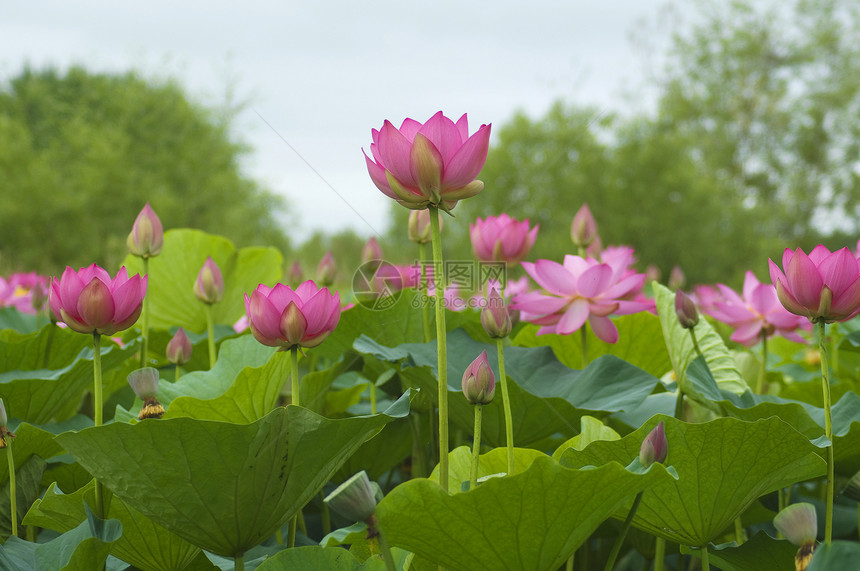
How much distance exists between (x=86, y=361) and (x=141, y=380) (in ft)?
0.52

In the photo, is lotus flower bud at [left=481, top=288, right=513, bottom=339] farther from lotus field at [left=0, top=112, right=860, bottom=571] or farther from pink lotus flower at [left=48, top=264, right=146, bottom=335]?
pink lotus flower at [left=48, top=264, right=146, bottom=335]

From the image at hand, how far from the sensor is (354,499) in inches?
18.9

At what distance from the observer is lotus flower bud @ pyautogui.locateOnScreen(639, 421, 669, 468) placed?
514 mm

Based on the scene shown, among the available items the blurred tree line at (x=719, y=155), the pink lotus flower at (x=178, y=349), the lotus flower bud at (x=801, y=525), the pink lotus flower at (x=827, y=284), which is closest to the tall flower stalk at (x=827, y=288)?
the pink lotus flower at (x=827, y=284)

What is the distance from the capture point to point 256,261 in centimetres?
146

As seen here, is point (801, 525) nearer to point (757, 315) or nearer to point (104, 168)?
point (757, 315)

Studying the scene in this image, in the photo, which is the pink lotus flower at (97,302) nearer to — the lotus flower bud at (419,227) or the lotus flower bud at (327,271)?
the lotus flower bud at (419,227)

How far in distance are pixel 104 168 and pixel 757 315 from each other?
13313 millimetres

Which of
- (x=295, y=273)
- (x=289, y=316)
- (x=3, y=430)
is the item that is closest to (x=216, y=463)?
(x=289, y=316)

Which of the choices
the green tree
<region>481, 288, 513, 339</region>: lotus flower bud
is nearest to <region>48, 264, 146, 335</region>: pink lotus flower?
<region>481, 288, 513, 339</region>: lotus flower bud

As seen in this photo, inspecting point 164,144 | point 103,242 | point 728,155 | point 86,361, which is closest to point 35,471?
point 86,361

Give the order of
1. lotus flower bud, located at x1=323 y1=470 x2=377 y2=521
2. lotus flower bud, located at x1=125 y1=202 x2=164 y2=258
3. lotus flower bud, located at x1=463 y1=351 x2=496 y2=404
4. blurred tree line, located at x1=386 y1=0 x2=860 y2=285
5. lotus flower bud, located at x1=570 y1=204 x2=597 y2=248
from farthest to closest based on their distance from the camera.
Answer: blurred tree line, located at x1=386 y1=0 x2=860 y2=285, lotus flower bud, located at x1=570 y1=204 x2=597 y2=248, lotus flower bud, located at x1=125 y1=202 x2=164 y2=258, lotus flower bud, located at x1=463 y1=351 x2=496 y2=404, lotus flower bud, located at x1=323 y1=470 x2=377 y2=521

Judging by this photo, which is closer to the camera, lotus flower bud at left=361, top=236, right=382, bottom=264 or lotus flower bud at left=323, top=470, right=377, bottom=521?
lotus flower bud at left=323, top=470, right=377, bottom=521

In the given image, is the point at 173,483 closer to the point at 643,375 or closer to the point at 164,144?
the point at 643,375
